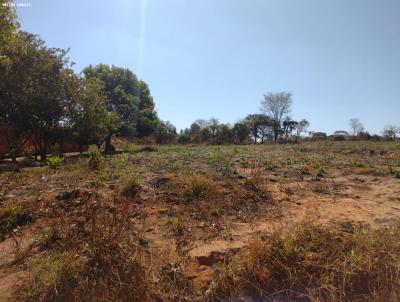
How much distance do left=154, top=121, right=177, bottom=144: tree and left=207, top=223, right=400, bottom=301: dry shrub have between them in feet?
113

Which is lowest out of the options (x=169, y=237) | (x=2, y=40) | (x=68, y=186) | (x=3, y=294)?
(x=3, y=294)

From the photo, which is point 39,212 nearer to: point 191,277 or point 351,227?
point 191,277

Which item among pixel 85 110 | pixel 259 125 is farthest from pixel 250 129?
pixel 85 110

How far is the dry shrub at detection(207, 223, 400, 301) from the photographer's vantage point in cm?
299

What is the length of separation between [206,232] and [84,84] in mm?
14596

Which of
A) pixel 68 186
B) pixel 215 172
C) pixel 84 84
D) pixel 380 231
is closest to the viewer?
pixel 380 231

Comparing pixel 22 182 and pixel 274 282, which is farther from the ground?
pixel 22 182

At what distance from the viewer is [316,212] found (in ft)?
15.2

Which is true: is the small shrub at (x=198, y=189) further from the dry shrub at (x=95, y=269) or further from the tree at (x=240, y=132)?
the tree at (x=240, y=132)

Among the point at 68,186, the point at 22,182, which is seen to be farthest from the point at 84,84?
the point at 68,186

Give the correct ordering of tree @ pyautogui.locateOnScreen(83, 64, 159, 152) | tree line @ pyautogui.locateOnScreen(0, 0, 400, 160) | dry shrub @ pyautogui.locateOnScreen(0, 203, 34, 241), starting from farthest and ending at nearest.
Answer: tree @ pyautogui.locateOnScreen(83, 64, 159, 152) < tree line @ pyautogui.locateOnScreen(0, 0, 400, 160) < dry shrub @ pyautogui.locateOnScreen(0, 203, 34, 241)

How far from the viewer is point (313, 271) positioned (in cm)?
321

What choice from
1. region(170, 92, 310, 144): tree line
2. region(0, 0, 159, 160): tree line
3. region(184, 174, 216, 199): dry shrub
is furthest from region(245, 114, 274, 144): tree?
region(184, 174, 216, 199): dry shrub

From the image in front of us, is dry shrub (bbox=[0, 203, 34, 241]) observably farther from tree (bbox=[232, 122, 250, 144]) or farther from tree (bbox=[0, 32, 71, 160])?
tree (bbox=[232, 122, 250, 144])
